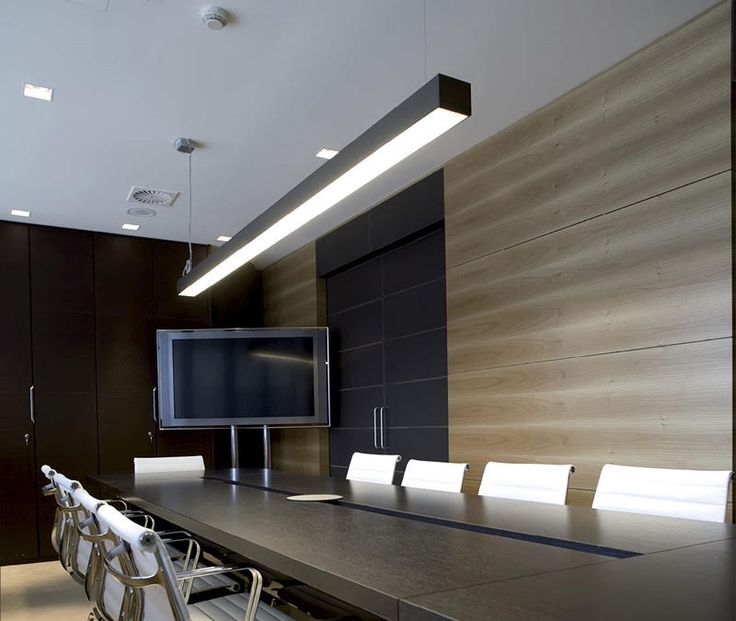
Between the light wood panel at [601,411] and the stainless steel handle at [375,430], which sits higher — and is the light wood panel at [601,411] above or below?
above

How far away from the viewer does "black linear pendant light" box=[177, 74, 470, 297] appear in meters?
2.44

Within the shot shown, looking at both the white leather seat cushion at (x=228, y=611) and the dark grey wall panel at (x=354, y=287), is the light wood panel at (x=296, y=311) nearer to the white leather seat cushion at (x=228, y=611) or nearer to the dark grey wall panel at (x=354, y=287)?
the dark grey wall panel at (x=354, y=287)

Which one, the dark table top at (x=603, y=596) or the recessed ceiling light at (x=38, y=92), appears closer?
the dark table top at (x=603, y=596)

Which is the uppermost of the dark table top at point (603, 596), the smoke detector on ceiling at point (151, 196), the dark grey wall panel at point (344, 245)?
the smoke detector on ceiling at point (151, 196)

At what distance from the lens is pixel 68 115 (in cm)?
442

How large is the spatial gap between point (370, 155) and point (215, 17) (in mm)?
1222

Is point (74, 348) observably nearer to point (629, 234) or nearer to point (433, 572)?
point (629, 234)

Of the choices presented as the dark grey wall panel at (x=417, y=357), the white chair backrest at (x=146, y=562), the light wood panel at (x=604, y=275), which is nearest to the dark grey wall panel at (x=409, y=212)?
the light wood panel at (x=604, y=275)

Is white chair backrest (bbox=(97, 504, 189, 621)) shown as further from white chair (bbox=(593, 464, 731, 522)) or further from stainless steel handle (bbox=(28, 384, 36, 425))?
stainless steel handle (bbox=(28, 384, 36, 425))

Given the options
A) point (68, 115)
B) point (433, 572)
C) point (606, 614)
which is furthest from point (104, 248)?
point (606, 614)

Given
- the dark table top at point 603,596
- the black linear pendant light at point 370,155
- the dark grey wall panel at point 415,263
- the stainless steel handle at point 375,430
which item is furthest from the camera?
the stainless steel handle at point 375,430

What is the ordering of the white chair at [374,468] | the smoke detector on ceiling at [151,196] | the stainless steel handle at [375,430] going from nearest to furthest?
the white chair at [374,468], the smoke detector on ceiling at [151,196], the stainless steel handle at [375,430]

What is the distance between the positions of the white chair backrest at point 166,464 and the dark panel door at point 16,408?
1.66m

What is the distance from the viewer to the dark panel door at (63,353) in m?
6.86
